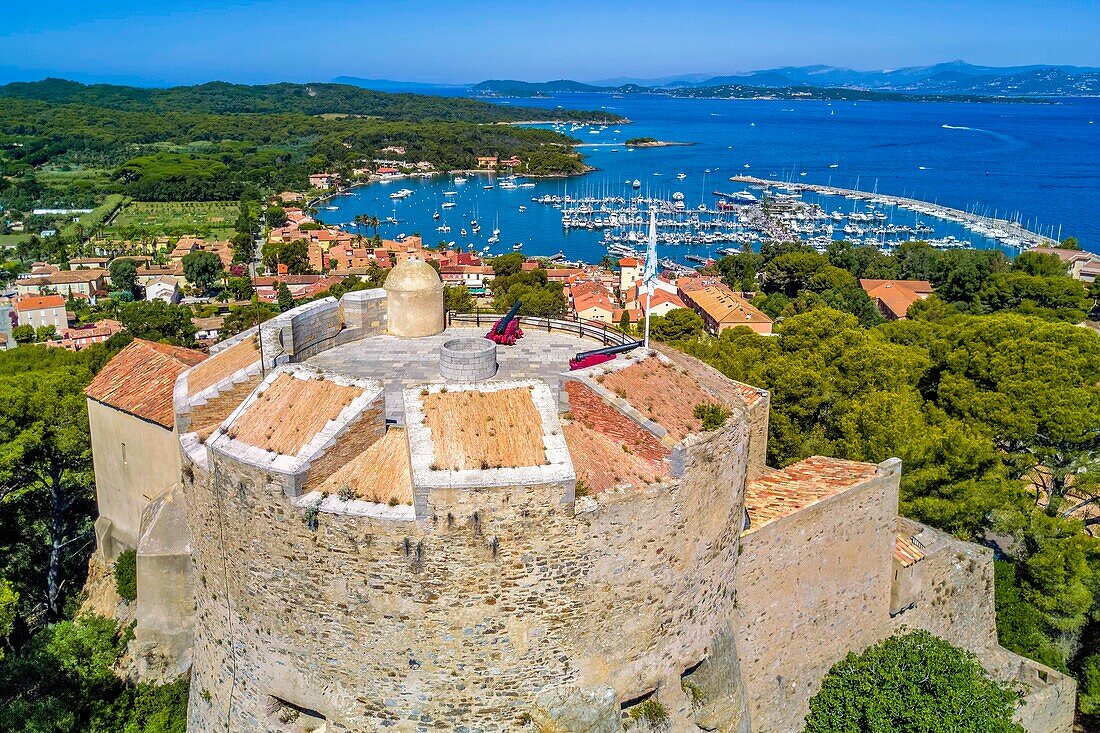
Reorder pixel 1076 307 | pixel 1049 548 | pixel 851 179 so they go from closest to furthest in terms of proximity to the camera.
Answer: pixel 1049 548 < pixel 1076 307 < pixel 851 179

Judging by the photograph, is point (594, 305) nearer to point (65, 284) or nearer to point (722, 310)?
point (722, 310)

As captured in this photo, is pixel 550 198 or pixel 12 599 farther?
pixel 550 198

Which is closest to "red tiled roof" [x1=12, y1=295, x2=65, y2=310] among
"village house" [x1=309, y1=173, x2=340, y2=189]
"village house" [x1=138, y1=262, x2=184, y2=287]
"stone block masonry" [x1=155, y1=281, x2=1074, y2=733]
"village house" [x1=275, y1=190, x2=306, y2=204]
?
"village house" [x1=138, y1=262, x2=184, y2=287]

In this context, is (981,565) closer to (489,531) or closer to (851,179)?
(489,531)

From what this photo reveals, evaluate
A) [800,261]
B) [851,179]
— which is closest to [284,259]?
[800,261]

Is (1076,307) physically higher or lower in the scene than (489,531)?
lower

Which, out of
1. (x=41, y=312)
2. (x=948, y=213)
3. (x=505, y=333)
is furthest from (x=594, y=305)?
(x=948, y=213)

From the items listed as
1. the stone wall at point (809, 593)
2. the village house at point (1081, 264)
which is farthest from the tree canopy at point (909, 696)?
the village house at point (1081, 264)
